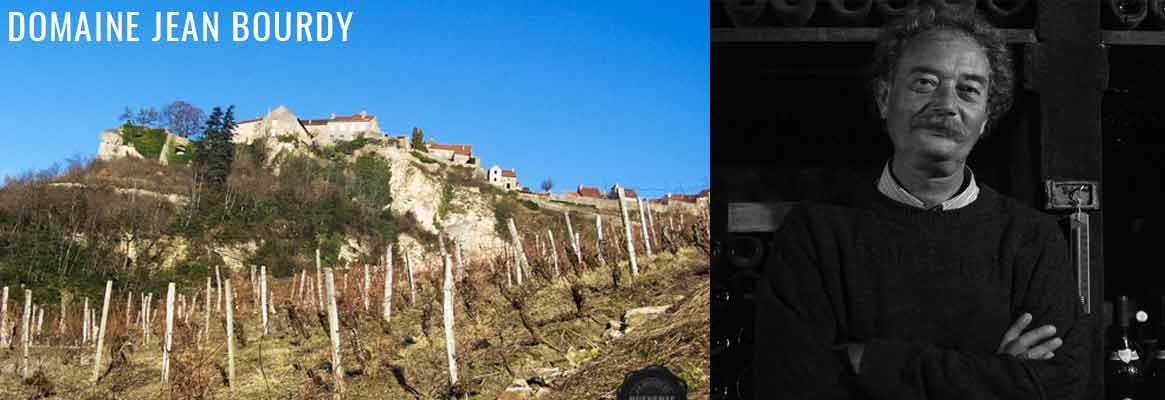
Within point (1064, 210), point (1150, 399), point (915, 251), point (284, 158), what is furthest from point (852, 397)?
point (284, 158)

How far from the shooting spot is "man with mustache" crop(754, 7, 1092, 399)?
3537 millimetres

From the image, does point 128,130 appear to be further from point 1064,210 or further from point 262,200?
point 1064,210

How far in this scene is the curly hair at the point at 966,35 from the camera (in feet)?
12.4

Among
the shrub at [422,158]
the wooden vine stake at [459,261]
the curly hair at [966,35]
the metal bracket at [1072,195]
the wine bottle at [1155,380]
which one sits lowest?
the wine bottle at [1155,380]

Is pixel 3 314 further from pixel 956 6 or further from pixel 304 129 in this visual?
pixel 956 6

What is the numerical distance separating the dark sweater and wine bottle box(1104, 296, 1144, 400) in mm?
986

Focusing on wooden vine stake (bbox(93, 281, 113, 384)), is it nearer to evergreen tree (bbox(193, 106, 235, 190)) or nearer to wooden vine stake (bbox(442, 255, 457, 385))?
evergreen tree (bbox(193, 106, 235, 190))

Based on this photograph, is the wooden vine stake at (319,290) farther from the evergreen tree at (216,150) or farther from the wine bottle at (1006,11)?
the wine bottle at (1006,11)

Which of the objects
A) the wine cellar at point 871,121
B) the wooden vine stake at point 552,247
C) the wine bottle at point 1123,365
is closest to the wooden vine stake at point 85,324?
the wooden vine stake at point 552,247

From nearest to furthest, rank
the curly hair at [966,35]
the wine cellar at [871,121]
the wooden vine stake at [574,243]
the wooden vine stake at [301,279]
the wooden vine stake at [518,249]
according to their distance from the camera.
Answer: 1. the curly hair at [966,35]
2. the wine cellar at [871,121]
3. the wooden vine stake at [301,279]
4. the wooden vine stake at [518,249]
5. the wooden vine stake at [574,243]

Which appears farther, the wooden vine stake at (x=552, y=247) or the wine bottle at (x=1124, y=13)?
the wooden vine stake at (x=552, y=247)

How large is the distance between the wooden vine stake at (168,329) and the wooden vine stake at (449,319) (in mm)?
1181

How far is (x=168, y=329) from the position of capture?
4797mm

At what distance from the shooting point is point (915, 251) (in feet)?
12.2
